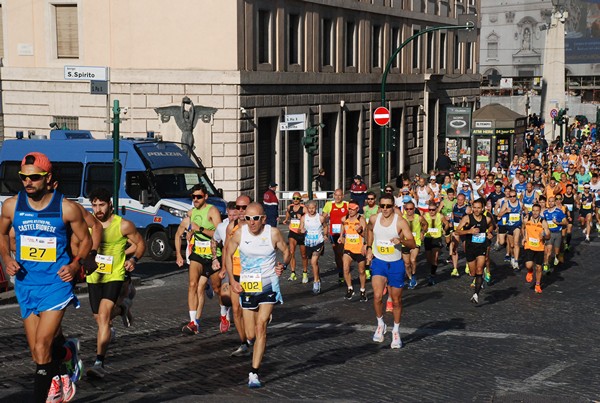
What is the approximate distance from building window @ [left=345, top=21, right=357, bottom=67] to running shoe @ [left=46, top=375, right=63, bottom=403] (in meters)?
31.8

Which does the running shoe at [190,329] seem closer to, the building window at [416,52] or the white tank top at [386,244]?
the white tank top at [386,244]

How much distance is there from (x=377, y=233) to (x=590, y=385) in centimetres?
321

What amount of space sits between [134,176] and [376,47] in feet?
72.4

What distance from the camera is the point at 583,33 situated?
120812mm

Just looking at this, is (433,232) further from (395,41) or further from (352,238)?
(395,41)

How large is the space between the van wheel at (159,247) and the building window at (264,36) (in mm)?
11100

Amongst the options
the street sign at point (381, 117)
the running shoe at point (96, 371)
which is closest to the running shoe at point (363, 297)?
the running shoe at point (96, 371)

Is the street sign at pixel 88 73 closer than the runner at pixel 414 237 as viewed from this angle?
No


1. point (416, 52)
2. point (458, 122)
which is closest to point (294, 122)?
point (458, 122)

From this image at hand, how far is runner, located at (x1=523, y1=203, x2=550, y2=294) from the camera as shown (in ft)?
60.8

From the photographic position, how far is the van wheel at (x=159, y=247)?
2192cm

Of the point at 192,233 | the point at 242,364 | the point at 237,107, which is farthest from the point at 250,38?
the point at 242,364

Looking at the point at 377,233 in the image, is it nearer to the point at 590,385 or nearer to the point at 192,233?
the point at 192,233

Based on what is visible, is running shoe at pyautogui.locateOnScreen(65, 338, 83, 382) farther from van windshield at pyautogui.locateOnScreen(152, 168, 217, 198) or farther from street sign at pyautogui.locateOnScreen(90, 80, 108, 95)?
van windshield at pyautogui.locateOnScreen(152, 168, 217, 198)
